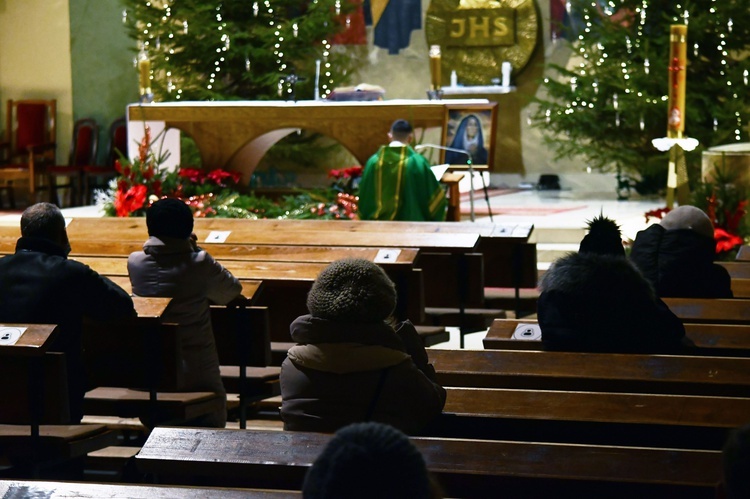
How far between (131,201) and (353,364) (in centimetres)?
671

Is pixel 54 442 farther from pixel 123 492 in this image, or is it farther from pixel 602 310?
pixel 602 310

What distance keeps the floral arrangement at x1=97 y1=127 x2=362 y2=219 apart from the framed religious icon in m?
1.41

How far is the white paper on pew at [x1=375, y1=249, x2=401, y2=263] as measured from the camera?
580 cm

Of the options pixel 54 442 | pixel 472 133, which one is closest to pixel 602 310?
pixel 54 442

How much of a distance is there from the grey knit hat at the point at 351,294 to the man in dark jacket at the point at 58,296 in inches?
53.7

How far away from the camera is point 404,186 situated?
9172 mm

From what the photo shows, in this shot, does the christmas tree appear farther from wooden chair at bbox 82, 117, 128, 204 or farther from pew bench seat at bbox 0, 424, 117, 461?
pew bench seat at bbox 0, 424, 117, 461

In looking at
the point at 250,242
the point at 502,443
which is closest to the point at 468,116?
the point at 250,242

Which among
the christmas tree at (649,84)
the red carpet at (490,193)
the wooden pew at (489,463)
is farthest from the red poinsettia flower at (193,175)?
the wooden pew at (489,463)

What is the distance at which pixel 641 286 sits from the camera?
4117 millimetres

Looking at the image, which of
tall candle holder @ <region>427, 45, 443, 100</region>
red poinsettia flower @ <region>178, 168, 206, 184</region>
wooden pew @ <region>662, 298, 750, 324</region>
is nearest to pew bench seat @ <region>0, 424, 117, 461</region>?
wooden pew @ <region>662, 298, 750, 324</region>

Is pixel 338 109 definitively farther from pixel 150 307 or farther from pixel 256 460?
pixel 256 460

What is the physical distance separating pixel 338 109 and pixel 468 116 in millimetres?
2376

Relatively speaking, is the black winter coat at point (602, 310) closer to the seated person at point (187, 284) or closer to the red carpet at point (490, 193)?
the seated person at point (187, 284)
